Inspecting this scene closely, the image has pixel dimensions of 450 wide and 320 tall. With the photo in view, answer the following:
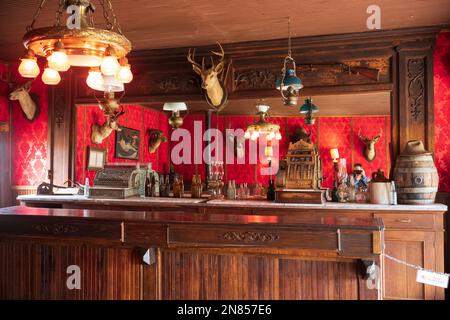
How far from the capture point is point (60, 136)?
21.1 ft

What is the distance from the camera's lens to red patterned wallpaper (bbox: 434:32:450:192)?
16.2ft

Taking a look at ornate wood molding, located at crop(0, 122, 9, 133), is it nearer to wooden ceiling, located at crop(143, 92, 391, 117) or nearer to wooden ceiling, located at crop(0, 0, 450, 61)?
wooden ceiling, located at crop(0, 0, 450, 61)

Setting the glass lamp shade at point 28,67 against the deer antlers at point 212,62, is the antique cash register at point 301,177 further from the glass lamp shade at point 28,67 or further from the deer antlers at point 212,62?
the glass lamp shade at point 28,67

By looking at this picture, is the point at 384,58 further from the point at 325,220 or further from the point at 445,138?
the point at 325,220

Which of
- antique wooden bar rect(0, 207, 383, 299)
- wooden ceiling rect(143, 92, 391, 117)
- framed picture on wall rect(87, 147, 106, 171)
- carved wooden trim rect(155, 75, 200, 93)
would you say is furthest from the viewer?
wooden ceiling rect(143, 92, 391, 117)

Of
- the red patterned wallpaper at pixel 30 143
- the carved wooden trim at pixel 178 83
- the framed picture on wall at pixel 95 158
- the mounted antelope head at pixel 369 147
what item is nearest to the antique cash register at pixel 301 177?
the carved wooden trim at pixel 178 83

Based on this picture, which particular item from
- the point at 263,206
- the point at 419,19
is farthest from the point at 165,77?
the point at 419,19

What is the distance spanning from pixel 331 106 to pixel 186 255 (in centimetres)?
804

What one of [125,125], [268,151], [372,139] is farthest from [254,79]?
[372,139]

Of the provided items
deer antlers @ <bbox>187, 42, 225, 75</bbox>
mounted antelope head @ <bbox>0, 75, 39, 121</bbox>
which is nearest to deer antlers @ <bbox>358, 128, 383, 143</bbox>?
deer antlers @ <bbox>187, 42, 225, 75</bbox>

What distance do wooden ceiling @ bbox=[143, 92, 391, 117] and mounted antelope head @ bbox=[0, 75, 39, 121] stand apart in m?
3.76

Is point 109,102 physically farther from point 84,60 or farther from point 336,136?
point 336,136

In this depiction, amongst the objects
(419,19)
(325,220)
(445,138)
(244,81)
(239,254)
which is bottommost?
(239,254)
